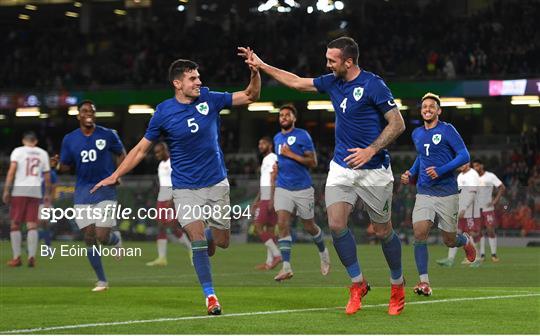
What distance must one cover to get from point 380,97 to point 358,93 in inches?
9.3

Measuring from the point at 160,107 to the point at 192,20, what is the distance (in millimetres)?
41839

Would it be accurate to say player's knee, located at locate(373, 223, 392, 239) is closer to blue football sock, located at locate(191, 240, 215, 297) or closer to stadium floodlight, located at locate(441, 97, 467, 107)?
blue football sock, located at locate(191, 240, 215, 297)

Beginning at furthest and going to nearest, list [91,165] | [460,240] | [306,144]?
[306,144], [460,240], [91,165]

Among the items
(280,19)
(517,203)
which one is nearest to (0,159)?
(280,19)

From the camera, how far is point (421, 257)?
44.7 feet

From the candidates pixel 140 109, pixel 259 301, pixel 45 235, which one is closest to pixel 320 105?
pixel 140 109

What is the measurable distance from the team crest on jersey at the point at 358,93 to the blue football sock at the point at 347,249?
1.32 meters

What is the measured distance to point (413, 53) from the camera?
1795 inches

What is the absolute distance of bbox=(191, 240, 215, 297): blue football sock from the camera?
36.6ft

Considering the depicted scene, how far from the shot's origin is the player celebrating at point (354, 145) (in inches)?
425

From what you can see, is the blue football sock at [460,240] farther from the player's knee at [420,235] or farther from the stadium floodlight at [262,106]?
the stadium floodlight at [262,106]

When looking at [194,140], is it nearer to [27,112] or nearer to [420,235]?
[420,235]

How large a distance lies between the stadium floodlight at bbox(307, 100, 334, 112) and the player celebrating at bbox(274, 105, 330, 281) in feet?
101

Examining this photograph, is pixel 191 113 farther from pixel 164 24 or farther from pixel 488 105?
pixel 164 24
